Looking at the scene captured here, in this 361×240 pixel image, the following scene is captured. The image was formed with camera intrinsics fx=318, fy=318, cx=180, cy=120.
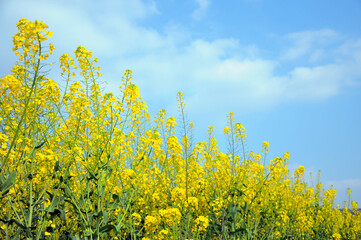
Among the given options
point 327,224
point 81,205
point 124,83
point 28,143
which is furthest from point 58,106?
point 327,224

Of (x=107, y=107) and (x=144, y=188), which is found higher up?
(x=107, y=107)

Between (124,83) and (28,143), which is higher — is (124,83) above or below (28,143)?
above

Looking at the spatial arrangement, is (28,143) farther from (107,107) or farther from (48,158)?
(107,107)

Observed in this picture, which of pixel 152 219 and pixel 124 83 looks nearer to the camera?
pixel 152 219

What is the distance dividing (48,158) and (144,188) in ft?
5.96

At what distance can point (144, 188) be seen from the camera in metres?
5.51

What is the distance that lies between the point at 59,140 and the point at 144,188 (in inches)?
63.9

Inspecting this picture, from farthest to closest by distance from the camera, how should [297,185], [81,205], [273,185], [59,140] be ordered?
[297,185], [273,185], [59,140], [81,205]

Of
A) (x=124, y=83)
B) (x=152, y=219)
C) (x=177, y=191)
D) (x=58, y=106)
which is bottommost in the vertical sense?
(x=152, y=219)

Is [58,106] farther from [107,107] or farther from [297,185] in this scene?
[297,185]

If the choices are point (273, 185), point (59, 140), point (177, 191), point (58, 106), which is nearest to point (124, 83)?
point (58, 106)

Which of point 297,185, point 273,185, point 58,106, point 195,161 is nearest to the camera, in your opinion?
point 58,106

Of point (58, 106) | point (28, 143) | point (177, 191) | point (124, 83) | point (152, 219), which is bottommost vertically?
point (152, 219)

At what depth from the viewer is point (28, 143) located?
4441mm
